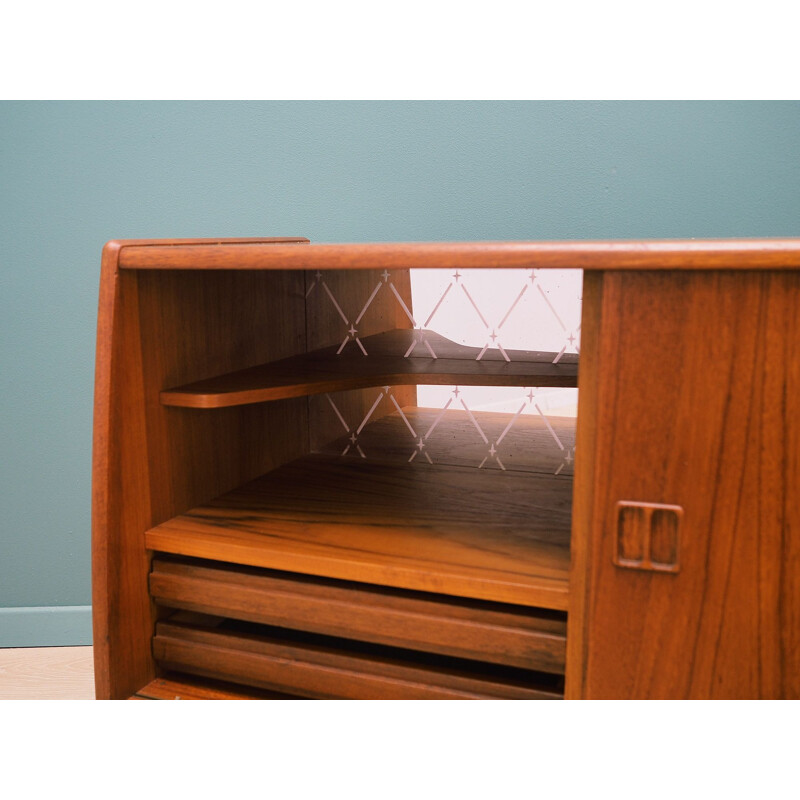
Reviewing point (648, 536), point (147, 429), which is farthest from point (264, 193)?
point (648, 536)

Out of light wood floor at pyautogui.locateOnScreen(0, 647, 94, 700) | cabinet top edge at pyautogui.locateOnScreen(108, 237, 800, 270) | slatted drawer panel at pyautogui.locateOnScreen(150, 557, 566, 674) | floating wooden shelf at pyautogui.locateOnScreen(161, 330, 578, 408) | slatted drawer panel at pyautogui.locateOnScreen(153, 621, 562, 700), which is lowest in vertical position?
light wood floor at pyautogui.locateOnScreen(0, 647, 94, 700)

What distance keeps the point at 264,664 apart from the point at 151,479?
262mm

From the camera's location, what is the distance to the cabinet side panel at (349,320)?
1.23 metres

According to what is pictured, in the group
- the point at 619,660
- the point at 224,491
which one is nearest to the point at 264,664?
the point at 224,491

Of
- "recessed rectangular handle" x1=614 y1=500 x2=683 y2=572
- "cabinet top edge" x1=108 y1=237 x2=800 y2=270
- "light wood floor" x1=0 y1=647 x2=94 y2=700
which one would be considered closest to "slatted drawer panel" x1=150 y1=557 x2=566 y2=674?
"recessed rectangular handle" x1=614 y1=500 x2=683 y2=572

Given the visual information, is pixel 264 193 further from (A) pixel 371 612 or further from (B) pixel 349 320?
(A) pixel 371 612

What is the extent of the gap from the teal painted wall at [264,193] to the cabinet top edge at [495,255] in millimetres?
746

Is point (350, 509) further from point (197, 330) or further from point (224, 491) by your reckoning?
point (197, 330)

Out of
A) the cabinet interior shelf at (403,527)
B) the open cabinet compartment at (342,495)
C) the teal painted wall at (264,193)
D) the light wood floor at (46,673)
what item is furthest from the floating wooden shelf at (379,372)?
the light wood floor at (46,673)

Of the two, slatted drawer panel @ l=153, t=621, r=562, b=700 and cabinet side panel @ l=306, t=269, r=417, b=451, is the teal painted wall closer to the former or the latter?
cabinet side panel @ l=306, t=269, r=417, b=451

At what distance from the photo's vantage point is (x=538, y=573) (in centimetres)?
81

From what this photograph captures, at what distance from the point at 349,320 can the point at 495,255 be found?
1.94 ft

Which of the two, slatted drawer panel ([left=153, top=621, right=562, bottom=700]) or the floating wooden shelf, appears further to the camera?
the floating wooden shelf

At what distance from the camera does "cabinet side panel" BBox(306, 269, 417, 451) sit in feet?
4.05
